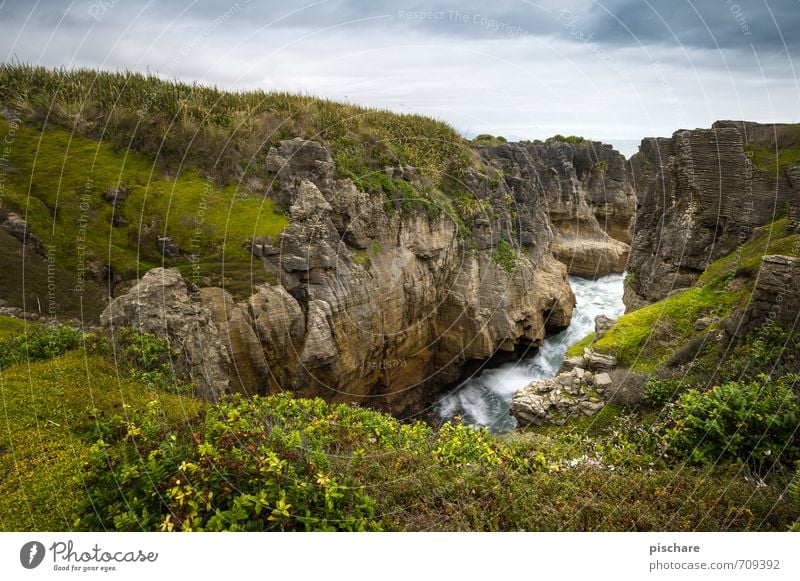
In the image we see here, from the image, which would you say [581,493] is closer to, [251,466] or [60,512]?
[251,466]

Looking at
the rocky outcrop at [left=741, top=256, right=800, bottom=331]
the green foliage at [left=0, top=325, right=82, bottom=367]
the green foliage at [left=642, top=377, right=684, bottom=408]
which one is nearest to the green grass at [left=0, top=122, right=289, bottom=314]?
the green foliage at [left=0, top=325, right=82, bottom=367]

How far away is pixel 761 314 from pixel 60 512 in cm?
1280

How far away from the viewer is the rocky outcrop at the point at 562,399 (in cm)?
1130

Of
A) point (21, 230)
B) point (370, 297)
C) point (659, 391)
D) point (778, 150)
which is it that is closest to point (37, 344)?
point (21, 230)

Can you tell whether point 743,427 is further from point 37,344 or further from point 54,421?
point 37,344

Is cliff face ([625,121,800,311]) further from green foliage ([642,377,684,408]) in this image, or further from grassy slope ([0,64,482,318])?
grassy slope ([0,64,482,318])

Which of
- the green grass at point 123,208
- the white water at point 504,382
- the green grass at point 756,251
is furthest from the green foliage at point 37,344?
the green grass at point 756,251

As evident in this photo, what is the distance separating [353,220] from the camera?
17547 millimetres

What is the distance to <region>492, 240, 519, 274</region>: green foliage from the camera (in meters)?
24.9

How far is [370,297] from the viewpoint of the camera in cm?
1730

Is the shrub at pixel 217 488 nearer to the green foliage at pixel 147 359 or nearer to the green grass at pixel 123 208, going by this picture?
the green foliage at pixel 147 359

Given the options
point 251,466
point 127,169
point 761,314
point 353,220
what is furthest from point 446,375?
point 251,466

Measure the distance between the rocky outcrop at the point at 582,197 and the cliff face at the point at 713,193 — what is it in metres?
17.1

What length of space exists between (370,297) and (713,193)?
46.7 ft
